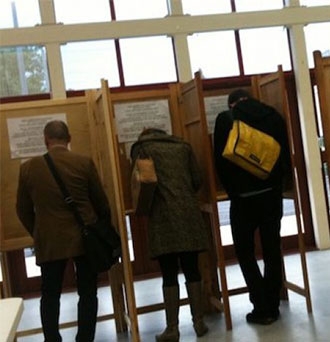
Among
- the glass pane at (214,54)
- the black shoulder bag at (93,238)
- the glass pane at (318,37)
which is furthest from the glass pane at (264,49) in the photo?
the black shoulder bag at (93,238)

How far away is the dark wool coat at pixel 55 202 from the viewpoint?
9.14ft

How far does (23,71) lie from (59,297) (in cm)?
300

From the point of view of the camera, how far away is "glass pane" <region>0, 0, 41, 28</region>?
16.7ft

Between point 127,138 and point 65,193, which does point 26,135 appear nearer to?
point 127,138

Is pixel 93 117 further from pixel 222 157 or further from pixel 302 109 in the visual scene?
pixel 302 109

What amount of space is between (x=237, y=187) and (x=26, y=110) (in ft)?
5.04

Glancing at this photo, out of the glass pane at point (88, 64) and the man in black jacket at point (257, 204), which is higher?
the glass pane at point (88, 64)

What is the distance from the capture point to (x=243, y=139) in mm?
3203

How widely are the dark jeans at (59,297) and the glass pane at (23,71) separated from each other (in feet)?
9.22

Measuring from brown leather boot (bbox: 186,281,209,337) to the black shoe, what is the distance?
13.3 inches

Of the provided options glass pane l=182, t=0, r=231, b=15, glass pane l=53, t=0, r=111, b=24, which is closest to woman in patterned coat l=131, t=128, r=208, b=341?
glass pane l=53, t=0, r=111, b=24

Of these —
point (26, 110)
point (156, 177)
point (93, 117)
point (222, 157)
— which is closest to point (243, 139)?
point (222, 157)

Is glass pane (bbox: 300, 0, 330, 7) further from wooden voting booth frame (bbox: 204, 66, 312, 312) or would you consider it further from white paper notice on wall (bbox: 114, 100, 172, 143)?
white paper notice on wall (bbox: 114, 100, 172, 143)

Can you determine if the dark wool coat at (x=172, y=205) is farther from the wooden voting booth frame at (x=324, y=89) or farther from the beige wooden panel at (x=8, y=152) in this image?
the wooden voting booth frame at (x=324, y=89)
